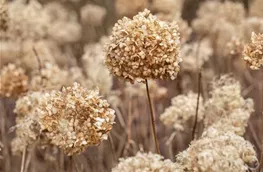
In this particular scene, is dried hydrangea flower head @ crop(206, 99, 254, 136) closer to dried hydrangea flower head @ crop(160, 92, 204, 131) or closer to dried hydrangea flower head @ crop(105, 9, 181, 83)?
dried hydrangea flower head @ crop(160, 92, 204, 131)

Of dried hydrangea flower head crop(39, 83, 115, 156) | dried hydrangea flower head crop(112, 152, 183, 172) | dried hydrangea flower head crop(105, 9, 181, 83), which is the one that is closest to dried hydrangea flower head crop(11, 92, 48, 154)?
dried hydrangea flower head crop(39, 83, 115, 156)

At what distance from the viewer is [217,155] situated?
2211 mm

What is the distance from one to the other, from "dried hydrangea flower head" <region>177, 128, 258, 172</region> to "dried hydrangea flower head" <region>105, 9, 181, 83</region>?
0.39m

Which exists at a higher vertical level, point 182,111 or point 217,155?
point 182,111

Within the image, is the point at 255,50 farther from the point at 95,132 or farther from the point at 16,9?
the point at 16,9

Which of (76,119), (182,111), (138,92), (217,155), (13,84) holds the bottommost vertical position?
(217,155)

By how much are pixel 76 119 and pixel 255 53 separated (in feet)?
2.94

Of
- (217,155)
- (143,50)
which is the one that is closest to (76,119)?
(143,50)

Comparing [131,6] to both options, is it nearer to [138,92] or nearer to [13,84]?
[138,92]

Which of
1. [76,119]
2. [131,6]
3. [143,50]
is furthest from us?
[131,6]

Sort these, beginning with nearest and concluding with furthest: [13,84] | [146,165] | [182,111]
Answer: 1. [146,165]
2. [182,111]
3. [13,84]

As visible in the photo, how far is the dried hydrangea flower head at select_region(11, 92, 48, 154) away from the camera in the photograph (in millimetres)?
3168

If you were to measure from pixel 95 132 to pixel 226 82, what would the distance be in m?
1.38

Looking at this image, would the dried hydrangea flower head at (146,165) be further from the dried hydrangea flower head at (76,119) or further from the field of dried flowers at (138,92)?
the dried hydrangea flower head at (76,119)
